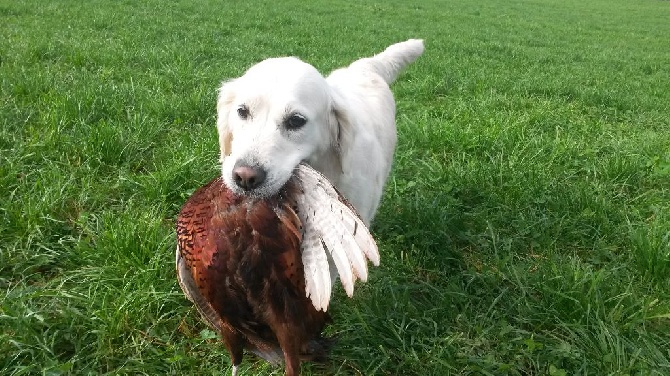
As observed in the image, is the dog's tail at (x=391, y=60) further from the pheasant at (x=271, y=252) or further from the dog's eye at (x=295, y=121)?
the pheasant at (x=271, y=252)

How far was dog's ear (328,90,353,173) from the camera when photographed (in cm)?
223

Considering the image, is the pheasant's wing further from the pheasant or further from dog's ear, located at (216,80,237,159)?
dog's ear, located at (216,80,237,159)

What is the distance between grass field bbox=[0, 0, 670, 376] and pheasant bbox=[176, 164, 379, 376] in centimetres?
56

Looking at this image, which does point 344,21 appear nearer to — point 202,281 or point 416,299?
point 416,299

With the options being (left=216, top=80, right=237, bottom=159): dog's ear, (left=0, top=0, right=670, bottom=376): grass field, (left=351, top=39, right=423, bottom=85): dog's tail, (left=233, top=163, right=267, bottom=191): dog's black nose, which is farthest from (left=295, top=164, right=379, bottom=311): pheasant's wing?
(left=351, top=39, right=423, bottom=85): dog's tail

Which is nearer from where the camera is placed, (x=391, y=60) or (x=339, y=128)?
(x=339, y=128)

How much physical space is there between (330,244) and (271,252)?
19 cm

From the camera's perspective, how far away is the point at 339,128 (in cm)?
227

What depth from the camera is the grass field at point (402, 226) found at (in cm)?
206

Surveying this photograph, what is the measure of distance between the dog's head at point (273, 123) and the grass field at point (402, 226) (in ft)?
2.41

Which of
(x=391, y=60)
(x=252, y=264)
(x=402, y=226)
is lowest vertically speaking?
(x=402, y=226)

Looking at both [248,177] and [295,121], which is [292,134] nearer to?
[295,121]

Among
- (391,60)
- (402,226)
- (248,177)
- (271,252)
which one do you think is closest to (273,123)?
(248,177)

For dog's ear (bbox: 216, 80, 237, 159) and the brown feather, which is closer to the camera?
the brown feather
